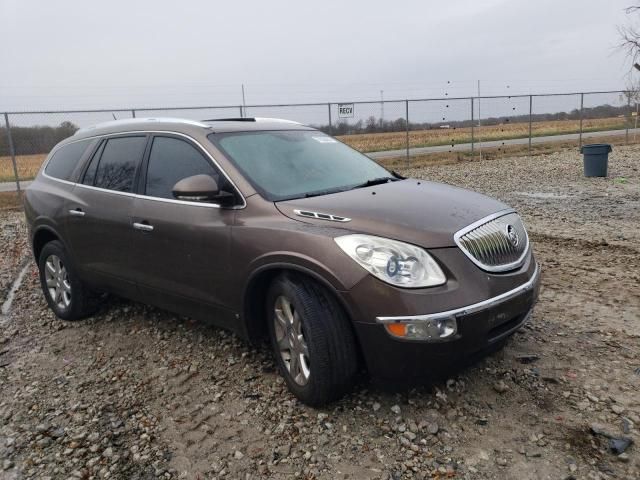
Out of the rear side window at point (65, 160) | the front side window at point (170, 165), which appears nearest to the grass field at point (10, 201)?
the rear side window at point (65, 160)

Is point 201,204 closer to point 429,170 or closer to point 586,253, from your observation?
point 586,253

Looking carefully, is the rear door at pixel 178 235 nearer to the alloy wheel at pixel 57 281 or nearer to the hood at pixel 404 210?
the hood at pixel 404 210

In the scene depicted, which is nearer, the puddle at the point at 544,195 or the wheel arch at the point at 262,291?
the wheel arch at the point at 262,291

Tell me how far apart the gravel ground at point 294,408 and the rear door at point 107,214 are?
60cm

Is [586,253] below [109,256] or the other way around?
below

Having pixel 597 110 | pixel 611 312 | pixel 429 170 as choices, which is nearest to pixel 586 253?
pixel 611 312

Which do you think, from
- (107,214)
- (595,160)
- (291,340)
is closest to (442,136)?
(595,160)

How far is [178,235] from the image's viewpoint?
3844 mm

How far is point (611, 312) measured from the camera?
14.5 feet

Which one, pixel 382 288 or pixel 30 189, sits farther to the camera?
pixel 30 189

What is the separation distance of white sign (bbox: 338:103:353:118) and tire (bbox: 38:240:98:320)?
41.0 feet

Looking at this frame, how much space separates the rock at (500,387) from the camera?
3350mm

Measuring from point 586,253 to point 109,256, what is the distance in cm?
494

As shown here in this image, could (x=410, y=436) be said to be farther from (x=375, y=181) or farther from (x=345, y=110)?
(x=345, y=110)
